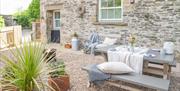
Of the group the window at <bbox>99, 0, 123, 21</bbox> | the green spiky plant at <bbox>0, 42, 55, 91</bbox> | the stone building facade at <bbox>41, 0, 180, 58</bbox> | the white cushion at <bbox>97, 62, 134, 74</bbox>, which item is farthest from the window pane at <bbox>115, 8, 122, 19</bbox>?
the green spiky plant at <bbox>0, 42, 55, 91</bbox>

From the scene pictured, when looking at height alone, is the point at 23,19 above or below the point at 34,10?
below

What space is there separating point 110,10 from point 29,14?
11173mm

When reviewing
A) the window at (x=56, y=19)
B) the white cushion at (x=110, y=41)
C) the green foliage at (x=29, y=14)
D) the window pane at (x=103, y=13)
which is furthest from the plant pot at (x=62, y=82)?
the green foliage at (x=29, y=14)

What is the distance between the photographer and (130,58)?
414cm

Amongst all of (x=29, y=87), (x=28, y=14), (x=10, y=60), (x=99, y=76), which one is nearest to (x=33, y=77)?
(x=29, y=87)

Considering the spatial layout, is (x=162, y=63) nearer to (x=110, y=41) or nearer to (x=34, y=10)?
(x=110, y=41)

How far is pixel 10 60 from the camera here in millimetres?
2510

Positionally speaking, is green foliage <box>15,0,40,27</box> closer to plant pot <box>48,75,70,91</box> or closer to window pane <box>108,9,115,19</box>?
window pane <box>108,9,115,19</box>

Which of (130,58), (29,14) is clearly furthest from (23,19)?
(130,58)

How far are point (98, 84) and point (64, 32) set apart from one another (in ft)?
17.9

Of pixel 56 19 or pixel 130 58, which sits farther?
pixel 56 19

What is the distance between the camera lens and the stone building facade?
5871mm

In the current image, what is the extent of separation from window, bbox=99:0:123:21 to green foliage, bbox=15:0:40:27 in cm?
980

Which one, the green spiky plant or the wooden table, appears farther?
the wooden table
